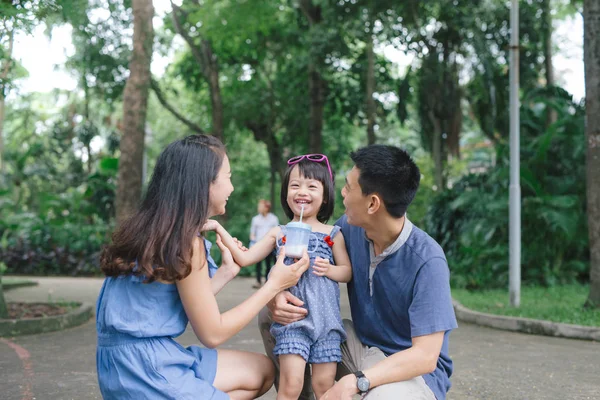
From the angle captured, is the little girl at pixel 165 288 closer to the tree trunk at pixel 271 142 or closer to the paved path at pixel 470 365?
the paved path at pixel 470 365

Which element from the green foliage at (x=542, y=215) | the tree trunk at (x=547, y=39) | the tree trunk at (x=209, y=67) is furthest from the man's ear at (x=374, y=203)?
the tree trunk at (x=209, y=67)

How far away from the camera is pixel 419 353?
10.1 ft

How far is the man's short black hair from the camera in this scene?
324cm

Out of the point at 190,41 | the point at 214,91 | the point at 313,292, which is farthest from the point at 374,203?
the point at 214,91

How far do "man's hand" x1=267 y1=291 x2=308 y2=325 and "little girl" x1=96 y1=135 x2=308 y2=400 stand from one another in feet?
1.82

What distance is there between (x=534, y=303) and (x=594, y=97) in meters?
3.38

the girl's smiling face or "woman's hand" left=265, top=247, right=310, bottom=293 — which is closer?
"woman's hand" left=265, top=247, right=310, bottom=293

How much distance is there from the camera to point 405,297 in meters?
3.29

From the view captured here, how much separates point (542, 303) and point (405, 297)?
27.3 feet

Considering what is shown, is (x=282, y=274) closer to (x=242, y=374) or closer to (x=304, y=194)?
(x=242, y=374)

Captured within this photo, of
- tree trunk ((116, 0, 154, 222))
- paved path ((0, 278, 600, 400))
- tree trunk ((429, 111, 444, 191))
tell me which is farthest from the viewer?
tree trunk ((429, 111, 444, 191))

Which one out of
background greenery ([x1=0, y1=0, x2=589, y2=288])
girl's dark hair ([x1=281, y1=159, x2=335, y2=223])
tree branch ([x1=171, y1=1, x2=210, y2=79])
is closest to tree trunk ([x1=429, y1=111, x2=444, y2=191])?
background greenery ([x1=0, y1=0, x2=589, y2=288])

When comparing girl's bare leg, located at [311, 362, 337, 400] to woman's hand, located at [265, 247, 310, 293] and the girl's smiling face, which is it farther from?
the girl's smiling face

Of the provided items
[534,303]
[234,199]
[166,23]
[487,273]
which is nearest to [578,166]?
[487,273]
